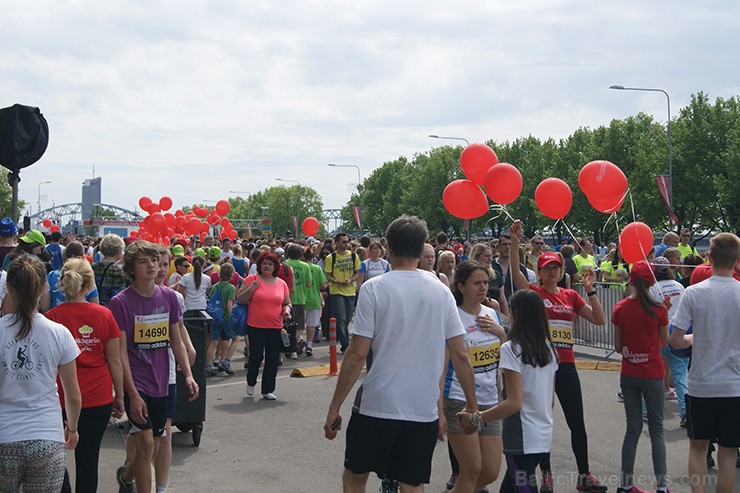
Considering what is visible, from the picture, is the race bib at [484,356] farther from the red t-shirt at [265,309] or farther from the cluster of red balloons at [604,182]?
the red t-shirt at [265,309]

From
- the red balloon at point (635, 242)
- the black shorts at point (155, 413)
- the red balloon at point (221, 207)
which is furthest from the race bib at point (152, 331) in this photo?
the red balloon at point (221, 207)

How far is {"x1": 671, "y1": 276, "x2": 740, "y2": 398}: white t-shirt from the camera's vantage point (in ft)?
18.2

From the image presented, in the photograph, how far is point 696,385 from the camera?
18.5ft

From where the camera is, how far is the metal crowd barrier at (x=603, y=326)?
13.8 meters

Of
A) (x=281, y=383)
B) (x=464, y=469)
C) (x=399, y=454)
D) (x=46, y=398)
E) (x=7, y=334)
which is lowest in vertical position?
(x=281, y=383)

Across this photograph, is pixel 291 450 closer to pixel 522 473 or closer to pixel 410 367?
pixel 522 473

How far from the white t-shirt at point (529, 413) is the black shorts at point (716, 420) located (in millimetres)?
1357

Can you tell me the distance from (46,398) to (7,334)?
38 cm

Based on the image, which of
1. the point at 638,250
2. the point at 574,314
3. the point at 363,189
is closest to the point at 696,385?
the point at 574,314

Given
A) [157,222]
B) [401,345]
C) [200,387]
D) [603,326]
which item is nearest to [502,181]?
[200,387]

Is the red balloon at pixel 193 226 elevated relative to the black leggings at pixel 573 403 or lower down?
elevated

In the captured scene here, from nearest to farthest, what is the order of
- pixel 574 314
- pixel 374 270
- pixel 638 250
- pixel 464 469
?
pixel 464 469, pixel 574 314, pixel 638 250, pixel 374 270

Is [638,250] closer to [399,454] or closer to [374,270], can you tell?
[399,454]

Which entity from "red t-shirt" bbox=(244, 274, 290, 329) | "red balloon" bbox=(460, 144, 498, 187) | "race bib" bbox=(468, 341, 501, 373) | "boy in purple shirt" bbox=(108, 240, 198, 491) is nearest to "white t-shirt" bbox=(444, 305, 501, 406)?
"race bib" bbox=(468, 341, 501, 373)
